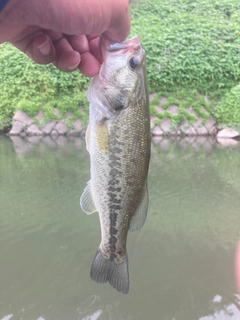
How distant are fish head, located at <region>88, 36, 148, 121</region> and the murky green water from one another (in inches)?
109

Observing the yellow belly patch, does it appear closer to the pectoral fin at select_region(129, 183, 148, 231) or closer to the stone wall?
the pectoral fin at select_region(129, 183, 148, 231)

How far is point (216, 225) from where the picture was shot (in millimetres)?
5473

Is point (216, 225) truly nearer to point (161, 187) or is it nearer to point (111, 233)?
point (161, 187)

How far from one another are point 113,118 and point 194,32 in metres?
13.5

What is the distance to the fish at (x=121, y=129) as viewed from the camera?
1562 millimetres

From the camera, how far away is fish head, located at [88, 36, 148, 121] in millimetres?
1560

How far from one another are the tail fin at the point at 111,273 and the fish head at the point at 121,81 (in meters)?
0.75

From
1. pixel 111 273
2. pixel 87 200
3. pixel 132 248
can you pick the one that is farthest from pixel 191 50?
pixel 111 273

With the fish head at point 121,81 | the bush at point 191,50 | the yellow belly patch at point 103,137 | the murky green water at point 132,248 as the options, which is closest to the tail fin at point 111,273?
the yellow belly patch at point 103,137

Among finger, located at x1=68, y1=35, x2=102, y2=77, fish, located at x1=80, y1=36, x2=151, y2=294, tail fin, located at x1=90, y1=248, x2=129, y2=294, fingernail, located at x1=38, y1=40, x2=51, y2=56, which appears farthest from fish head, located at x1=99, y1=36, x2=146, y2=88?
tail fin, located at x1=90, y1=248, x2=129, y2=294

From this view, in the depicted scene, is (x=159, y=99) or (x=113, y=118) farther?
(x=159, y=99)

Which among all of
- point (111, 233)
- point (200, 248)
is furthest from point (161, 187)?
point (111, 233)

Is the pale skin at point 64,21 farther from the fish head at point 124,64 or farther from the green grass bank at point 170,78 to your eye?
the green grass bank at point 170,78

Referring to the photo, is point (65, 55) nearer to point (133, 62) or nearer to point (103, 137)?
point (133, 62)
